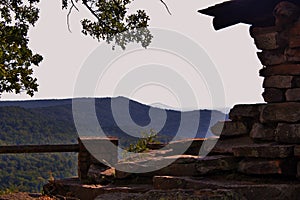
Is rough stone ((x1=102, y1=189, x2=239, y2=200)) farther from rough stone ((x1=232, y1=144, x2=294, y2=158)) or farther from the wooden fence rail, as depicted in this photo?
the wooden fence rail

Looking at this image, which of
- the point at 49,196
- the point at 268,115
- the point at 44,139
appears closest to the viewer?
the point at 268,115

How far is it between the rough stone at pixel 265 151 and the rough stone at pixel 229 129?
86 cm

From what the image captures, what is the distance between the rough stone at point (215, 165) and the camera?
725cm

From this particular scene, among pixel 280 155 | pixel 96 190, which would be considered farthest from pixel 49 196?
pixel 280 155

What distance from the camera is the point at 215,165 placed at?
7.31 meters

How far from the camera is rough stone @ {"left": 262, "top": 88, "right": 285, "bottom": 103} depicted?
24.4 ft

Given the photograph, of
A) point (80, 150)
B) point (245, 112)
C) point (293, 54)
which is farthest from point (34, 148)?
point (293, 54)

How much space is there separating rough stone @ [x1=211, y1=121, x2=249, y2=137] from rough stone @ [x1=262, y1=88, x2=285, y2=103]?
74cm

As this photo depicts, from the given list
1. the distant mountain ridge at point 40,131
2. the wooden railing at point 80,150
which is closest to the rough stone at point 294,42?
the wooden railing at point 80,150

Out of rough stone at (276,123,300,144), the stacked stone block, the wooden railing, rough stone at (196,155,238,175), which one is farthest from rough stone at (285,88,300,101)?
the wooden railing

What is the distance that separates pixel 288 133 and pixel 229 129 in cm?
151

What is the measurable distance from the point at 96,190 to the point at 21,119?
1905 inches

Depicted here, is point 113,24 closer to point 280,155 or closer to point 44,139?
point 280,155

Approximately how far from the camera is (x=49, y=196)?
8.62 metres
